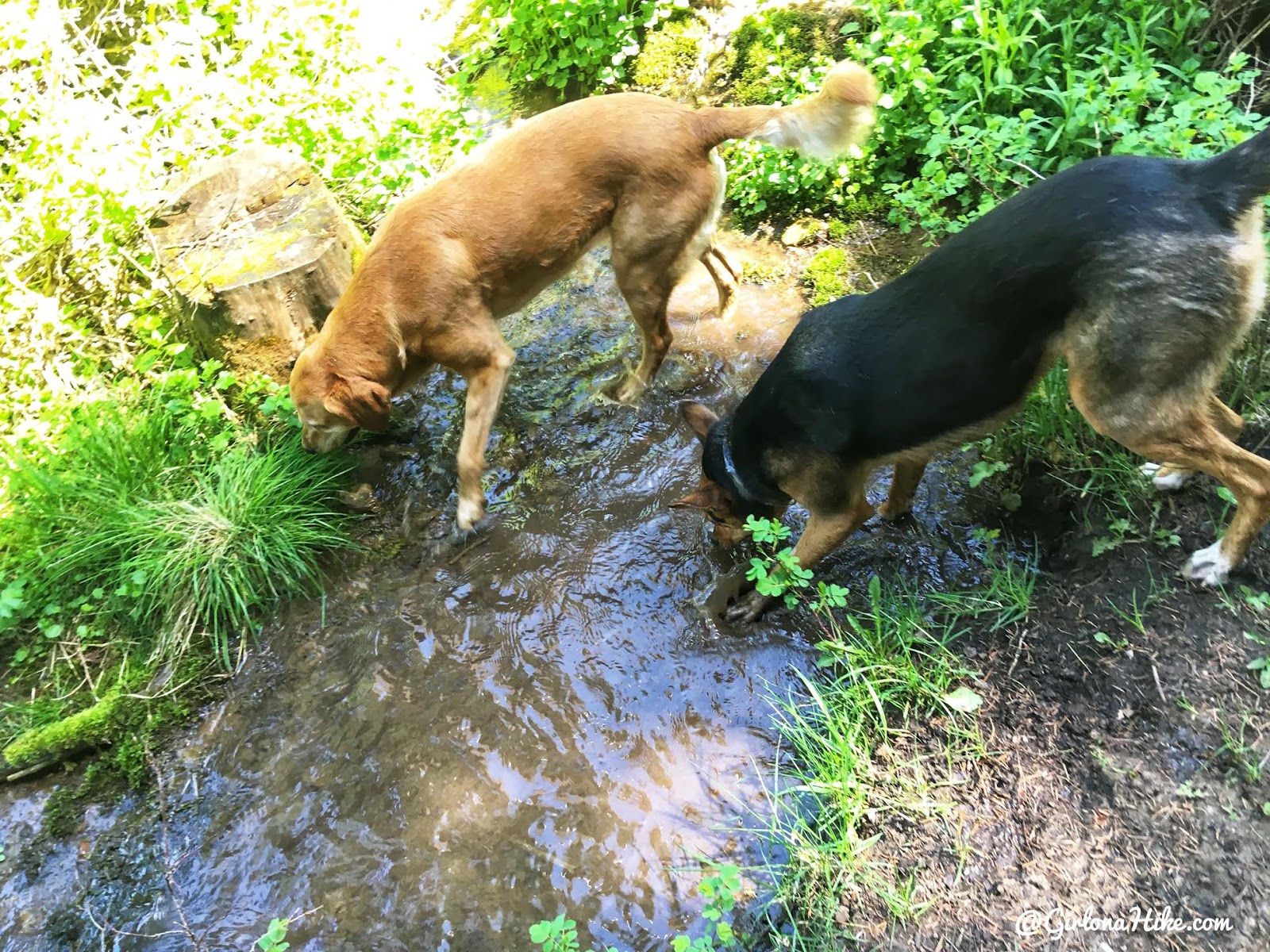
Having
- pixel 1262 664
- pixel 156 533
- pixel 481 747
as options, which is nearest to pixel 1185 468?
pixel 1262 664

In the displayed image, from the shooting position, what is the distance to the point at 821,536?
9.88 ft

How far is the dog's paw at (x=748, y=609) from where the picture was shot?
10.1ft

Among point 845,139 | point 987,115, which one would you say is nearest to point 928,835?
point 845,139

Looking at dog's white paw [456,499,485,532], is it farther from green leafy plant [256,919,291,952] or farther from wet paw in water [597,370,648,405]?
green leafy plant [256,919,291,952]

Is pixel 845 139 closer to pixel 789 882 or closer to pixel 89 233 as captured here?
pixel 789 882

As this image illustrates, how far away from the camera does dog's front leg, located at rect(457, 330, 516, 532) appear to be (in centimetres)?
360

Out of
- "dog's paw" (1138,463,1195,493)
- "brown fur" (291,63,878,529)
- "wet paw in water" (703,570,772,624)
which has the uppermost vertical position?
"brown fur" (291,63,878,529)

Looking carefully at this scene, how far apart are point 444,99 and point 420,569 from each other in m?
3.80

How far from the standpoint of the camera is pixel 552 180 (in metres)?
3.52

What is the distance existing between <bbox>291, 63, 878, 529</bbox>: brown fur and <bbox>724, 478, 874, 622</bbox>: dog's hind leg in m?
1.44

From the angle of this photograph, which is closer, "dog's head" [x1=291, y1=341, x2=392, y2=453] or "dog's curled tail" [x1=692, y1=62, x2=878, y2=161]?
"dog's curled tail" [x1=692, y1=62, x2=878, y2=161]

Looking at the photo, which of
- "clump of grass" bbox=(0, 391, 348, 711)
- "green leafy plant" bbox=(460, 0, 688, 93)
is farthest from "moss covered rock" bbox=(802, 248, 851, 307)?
"clump of grass" bbox=(0, 391, 348, 711)

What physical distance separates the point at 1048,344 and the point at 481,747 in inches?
102

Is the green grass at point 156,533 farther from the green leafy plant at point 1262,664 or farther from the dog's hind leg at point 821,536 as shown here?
the green leafy plant at point 1262,664
